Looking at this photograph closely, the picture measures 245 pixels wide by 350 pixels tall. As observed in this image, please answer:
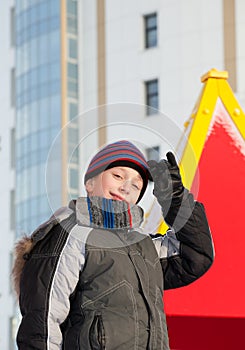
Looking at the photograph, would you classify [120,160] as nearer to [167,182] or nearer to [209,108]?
[167,182]

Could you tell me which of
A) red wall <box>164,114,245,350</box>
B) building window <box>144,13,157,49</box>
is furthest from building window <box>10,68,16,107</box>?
red wall <box>164,114,245,350</box>

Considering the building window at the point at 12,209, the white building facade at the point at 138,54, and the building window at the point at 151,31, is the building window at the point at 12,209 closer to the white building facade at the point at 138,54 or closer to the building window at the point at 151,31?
the white building facade at the point at 138,54

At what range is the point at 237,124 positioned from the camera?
4.70 m

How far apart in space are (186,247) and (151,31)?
24.0 meters

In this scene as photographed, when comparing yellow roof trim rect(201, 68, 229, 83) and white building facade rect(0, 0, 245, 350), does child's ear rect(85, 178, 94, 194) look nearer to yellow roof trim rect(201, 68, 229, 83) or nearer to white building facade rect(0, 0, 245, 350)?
yellow roof trim rect(201, 68, 229, 83)

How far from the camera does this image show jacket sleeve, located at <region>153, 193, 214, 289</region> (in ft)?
10.4

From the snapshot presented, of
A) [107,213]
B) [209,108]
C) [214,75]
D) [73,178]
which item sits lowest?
[107,213]

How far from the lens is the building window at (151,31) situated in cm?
2677

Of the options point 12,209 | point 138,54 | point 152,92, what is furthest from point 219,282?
point 12,209

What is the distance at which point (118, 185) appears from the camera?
304cm

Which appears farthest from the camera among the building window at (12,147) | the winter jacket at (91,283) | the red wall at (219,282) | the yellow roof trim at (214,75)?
the building window at (12,147)

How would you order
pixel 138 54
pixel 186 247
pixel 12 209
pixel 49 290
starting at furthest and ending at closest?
pixel 12 209 → pixel 138 54 → pixel 186 247 → pixel 49 290

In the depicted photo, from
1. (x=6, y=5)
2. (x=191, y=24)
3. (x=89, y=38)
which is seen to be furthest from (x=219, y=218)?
(x=6, y=5)

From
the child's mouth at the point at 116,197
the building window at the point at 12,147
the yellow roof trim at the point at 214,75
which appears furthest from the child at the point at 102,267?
the building window at the point at 12,147
